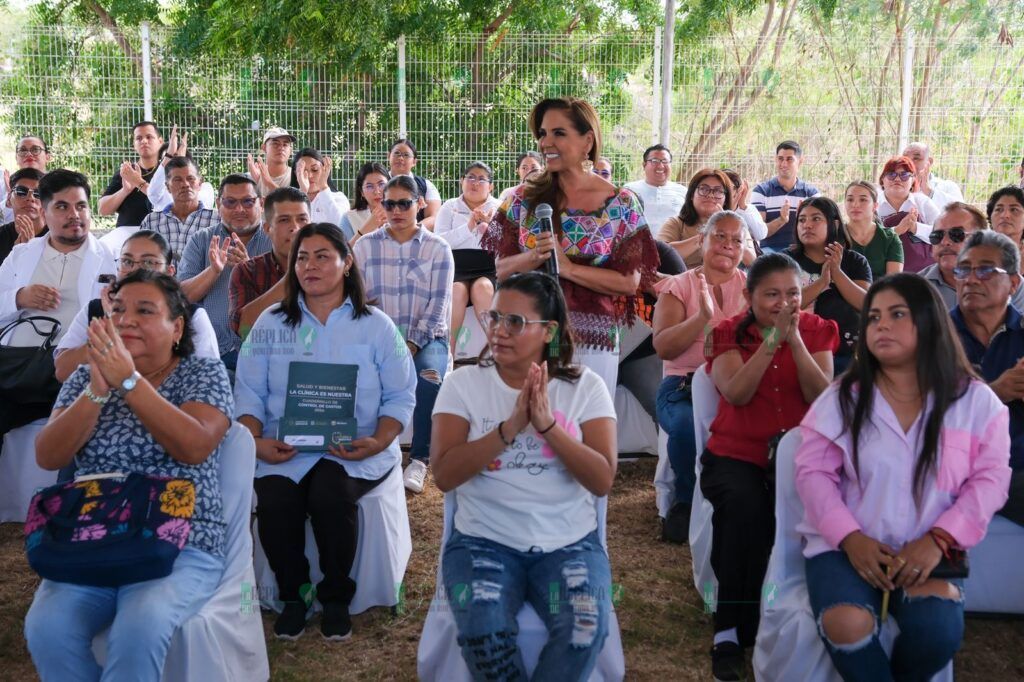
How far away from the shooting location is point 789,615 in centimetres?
268

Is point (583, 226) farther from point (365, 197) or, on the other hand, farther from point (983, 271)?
point (365, 197)

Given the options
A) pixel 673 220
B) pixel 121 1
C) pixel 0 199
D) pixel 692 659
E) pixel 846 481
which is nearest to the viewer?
pixel 846 481

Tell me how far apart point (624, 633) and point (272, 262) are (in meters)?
2.41

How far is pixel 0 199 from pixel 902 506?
24.5ft

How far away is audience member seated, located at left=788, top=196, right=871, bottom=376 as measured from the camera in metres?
4.73

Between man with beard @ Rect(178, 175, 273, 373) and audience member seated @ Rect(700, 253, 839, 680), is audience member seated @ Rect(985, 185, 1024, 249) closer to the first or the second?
audience member seated @ Rect(700, 253, 839, 680)

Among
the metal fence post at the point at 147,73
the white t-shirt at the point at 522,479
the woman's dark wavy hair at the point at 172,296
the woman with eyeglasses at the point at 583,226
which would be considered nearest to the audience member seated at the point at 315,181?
the metal fence post at the point at 147,73

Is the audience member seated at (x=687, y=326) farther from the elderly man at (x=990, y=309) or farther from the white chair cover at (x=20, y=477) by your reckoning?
the white chair cover at (x=20, y=477)

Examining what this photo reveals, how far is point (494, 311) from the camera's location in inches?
111

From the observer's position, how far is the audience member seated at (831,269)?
4.73 m

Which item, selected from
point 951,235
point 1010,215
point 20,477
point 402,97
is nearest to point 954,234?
point 951,235

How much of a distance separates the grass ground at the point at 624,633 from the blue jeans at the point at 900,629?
0.67 metres

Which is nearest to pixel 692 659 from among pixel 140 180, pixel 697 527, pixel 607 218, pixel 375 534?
pixel 697 527

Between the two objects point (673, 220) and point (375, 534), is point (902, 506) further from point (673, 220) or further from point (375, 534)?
point (673, 220)
